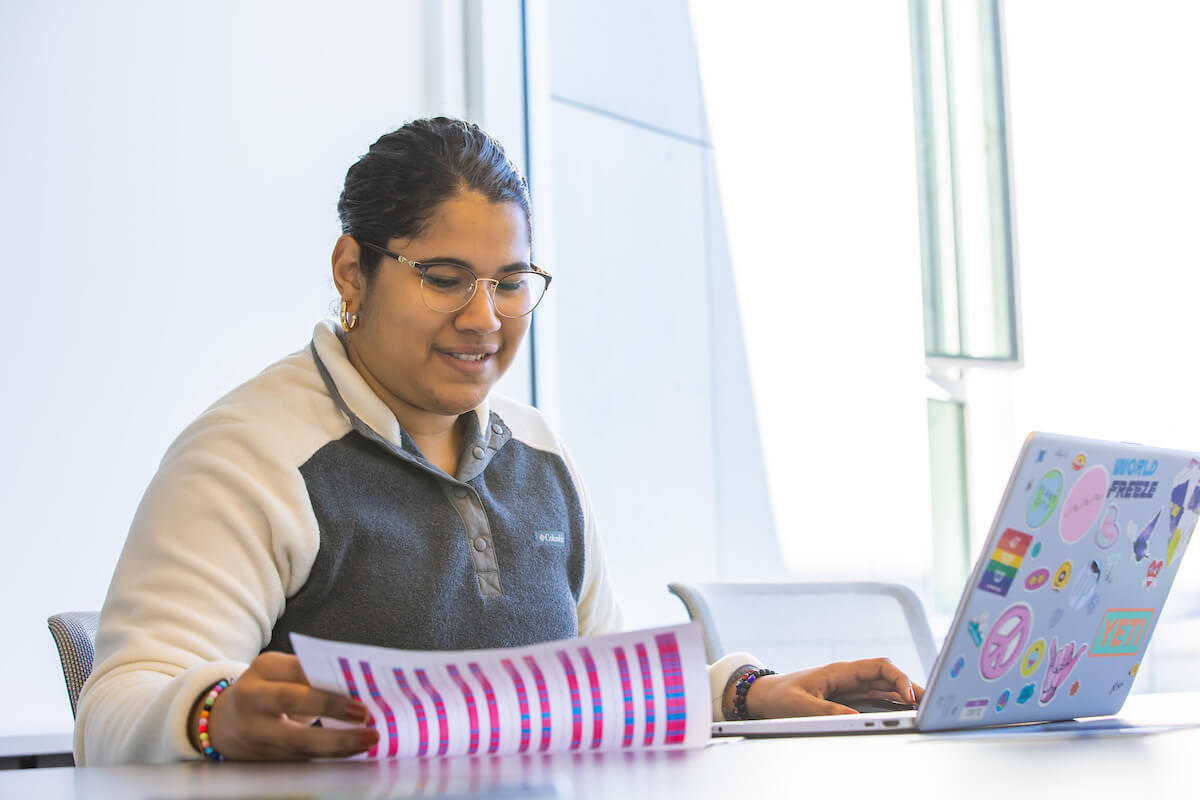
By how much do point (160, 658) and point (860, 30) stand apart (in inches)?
133

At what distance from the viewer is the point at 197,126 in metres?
2.54

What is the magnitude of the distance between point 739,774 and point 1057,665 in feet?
1.38

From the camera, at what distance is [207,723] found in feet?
2.68

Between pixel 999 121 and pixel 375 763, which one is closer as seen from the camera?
pixel 375 763

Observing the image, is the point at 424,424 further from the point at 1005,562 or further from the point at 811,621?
the point at 811,621

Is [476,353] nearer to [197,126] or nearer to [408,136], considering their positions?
[408,136]

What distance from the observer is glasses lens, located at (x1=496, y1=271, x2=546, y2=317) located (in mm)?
1336

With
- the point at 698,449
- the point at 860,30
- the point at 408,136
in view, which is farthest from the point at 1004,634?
the point at 860,30

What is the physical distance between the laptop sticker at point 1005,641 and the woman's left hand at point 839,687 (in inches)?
7.7

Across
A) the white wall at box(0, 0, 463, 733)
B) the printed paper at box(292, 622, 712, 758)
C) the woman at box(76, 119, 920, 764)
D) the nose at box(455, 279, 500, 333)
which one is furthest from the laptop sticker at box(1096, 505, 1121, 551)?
the white wall at box(0, 0, 463, 733)

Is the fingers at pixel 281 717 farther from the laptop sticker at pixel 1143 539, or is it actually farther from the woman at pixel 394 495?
the laptop sticker at pixel 1143 539

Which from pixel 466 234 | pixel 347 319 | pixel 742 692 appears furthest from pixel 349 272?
pixel 742 692

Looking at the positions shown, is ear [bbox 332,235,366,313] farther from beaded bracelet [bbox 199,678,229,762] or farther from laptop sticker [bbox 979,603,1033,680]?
laptop sticker [bbox 979,603,1033,680]

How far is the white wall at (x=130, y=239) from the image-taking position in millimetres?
2213
